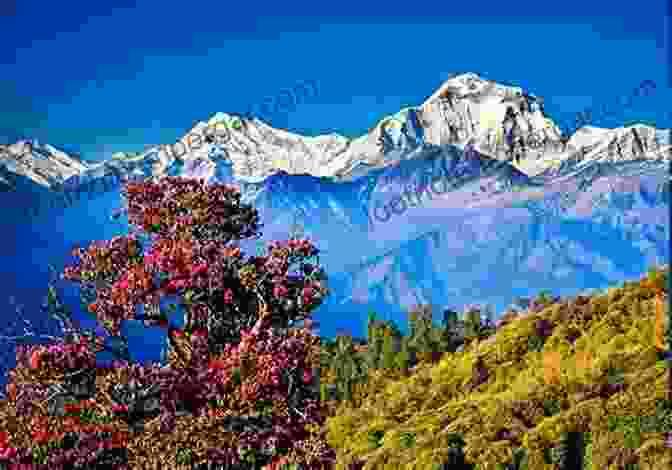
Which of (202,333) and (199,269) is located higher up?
(199,269)

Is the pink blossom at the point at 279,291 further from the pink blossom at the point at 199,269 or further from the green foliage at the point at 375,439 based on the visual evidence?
the green foliage at the point at 375,439

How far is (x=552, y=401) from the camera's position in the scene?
85.4ft

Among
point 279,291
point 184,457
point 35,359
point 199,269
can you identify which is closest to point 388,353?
point 279,291

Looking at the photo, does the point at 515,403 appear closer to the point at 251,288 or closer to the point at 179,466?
the point at 251,288

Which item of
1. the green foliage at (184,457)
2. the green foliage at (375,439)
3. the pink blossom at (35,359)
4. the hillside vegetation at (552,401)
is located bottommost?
the green foliage at (375,439)

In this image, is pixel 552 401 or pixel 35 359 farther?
pixel 552 401

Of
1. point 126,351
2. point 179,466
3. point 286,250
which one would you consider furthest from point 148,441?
point 286,250

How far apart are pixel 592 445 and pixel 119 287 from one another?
16.4 meters

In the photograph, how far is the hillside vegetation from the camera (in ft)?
70.6

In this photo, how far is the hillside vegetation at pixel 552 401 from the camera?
847 inches

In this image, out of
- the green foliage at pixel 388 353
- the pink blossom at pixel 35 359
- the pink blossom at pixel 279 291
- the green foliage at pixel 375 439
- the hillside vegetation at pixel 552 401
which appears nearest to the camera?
the pink blossom at pixel 35 359

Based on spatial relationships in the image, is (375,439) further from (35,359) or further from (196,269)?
(35,359)

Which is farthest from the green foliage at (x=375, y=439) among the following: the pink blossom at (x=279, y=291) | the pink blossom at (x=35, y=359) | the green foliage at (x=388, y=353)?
the green foliage at (x=388, y=353)

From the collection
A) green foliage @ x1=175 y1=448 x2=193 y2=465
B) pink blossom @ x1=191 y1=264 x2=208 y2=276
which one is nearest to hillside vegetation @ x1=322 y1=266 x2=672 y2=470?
pink blossom @ x1=191 y1=264 x2=208 y2=276
